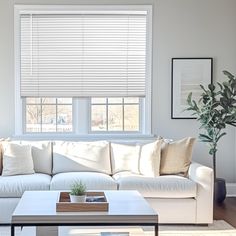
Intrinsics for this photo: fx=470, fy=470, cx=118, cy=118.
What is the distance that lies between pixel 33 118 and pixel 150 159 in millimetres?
1909

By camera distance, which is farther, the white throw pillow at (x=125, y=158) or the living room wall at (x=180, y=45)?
the living room wall at (x=180, y=45)

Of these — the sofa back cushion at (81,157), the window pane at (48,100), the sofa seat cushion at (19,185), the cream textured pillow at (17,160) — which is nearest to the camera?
the sofa seat cushion at (19,185)

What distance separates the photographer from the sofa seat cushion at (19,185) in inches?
182

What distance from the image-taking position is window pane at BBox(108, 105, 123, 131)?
6336 millimetres

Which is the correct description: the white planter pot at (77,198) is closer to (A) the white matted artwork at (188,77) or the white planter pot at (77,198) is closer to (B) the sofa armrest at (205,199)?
(B) the sofa armrest at (205,199)

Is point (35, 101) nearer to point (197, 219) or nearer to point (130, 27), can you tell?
point (130, 27)

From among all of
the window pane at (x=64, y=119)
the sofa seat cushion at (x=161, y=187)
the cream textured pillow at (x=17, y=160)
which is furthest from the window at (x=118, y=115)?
the sofa seat cushion at (x=161, y=187)

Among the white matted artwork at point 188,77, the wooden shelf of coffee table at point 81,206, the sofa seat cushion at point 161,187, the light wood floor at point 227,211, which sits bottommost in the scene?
the light wood floor at point 227,211

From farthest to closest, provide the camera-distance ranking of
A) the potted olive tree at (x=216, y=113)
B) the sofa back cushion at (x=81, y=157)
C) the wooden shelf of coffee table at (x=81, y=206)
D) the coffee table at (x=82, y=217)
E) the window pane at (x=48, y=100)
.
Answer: the window pane at (x=48, y=100) → the potted olive tree at (x=216, y=113) → the sofa back cushion at (x=81, y=157) → the wooden shelf of coffee table at (x=81, y=206) → the coffee table at (x=82, y=217)

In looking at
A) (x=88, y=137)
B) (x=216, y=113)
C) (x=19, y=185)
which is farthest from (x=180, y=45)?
(x=19, y=185)

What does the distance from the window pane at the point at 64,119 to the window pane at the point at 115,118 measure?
536mm

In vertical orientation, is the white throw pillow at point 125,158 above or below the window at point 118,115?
below

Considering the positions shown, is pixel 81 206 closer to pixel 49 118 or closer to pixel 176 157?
pixel 176 157

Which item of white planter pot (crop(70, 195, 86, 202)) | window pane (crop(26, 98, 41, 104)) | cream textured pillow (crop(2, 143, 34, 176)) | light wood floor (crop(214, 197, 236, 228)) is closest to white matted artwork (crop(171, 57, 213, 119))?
light wood floor (crop(214, 197, 236, 228))
